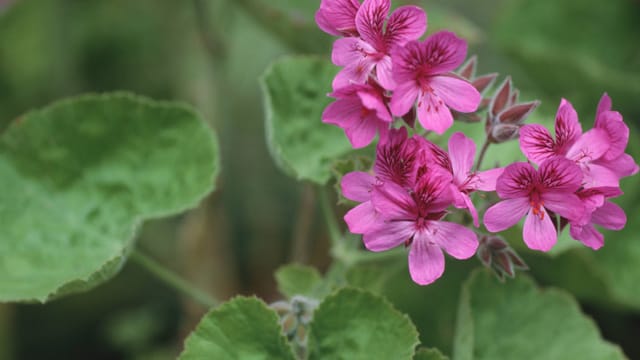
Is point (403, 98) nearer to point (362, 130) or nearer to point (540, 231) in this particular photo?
point (362, 130)

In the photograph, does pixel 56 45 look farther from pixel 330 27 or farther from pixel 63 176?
pixel 330 27

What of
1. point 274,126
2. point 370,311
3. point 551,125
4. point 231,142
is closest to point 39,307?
point 231,142

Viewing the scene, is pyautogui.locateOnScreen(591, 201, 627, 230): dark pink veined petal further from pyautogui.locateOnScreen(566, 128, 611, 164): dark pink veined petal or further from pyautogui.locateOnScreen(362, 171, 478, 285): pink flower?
pyautogui.locateOnScreen(362, 171, 478, 285): pink flower

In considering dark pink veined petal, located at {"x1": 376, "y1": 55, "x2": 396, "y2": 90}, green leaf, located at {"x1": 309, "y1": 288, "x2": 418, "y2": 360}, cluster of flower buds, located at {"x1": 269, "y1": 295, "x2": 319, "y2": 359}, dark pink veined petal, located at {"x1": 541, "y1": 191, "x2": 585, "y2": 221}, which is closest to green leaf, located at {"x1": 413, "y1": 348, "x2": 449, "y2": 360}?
green leaf, located at {"x1": 309, "y1": 288, "x2": 418, "y2": 360}

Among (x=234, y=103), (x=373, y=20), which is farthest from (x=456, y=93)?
(x=234, y=103)

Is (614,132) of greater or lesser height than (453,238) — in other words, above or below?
above
